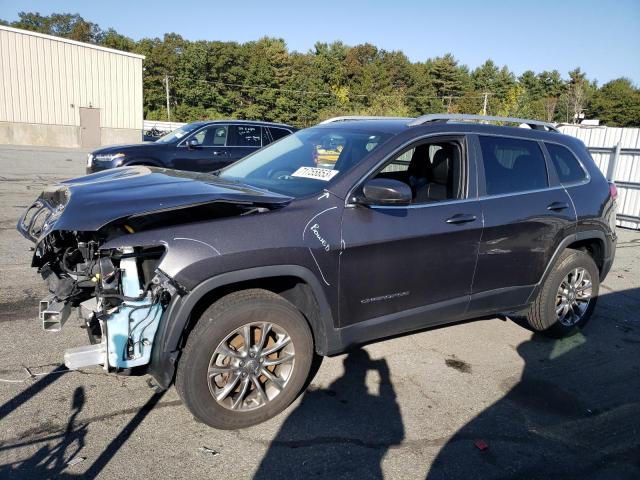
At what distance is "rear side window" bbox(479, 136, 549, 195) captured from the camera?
160 inches

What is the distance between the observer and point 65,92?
3108cm

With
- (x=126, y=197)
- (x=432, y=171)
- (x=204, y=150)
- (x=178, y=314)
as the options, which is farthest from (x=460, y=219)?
(x=204, y=150)

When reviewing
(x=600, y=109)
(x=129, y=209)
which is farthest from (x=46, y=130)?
(x=600, y=109)

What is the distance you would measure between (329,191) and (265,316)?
91cm

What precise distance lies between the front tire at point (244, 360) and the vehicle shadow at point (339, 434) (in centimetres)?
21

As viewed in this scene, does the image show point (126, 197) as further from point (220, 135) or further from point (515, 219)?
point (220, 135)

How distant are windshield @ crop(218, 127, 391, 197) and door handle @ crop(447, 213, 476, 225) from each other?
2.50 feet

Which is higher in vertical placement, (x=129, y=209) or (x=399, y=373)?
(x=129, y=209)

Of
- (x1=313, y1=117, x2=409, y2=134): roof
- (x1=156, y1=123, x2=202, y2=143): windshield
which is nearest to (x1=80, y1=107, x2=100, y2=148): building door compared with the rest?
(x1=156, y1=123, x2=202, y2=143): windshield

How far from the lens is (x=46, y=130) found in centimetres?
3084

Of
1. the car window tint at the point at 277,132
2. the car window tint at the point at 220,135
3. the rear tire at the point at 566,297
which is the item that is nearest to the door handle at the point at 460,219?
the rear tire at the point at 566,297

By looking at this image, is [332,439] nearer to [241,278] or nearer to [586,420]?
[241,278]

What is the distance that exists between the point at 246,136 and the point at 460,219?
27.6 feet

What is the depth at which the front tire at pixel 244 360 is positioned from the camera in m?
2.90
